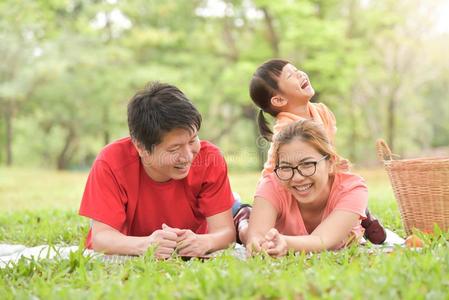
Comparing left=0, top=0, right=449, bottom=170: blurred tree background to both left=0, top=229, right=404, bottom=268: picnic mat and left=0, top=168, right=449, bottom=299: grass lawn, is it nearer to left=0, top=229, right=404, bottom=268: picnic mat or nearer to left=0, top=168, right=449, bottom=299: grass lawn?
left=0, top=229, right=404, bottom=268: picnic mat

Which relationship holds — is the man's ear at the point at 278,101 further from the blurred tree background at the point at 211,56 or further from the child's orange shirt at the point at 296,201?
the blurred tree background at the point at 211,56

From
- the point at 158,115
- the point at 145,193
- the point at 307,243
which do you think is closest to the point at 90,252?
the point at 145,193

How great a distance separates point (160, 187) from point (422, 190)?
177 cm

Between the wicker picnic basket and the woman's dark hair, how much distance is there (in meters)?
1.60

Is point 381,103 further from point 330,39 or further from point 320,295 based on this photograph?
point 320,295

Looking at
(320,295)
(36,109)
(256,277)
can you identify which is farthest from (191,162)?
(36,109)

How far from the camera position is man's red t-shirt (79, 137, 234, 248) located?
3215 mm

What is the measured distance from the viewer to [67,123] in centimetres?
1867

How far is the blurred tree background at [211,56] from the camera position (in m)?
15.4

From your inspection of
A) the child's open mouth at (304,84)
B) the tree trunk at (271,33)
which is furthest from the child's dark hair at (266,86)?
the tree trunk at (271,33)

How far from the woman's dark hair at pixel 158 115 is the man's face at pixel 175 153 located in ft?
0.10

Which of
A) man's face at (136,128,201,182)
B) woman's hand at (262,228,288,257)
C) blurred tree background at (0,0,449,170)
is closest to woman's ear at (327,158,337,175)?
woman's hand at (262,228,288,257)

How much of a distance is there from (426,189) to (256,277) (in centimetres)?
203

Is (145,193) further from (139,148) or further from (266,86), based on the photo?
(266,86)
